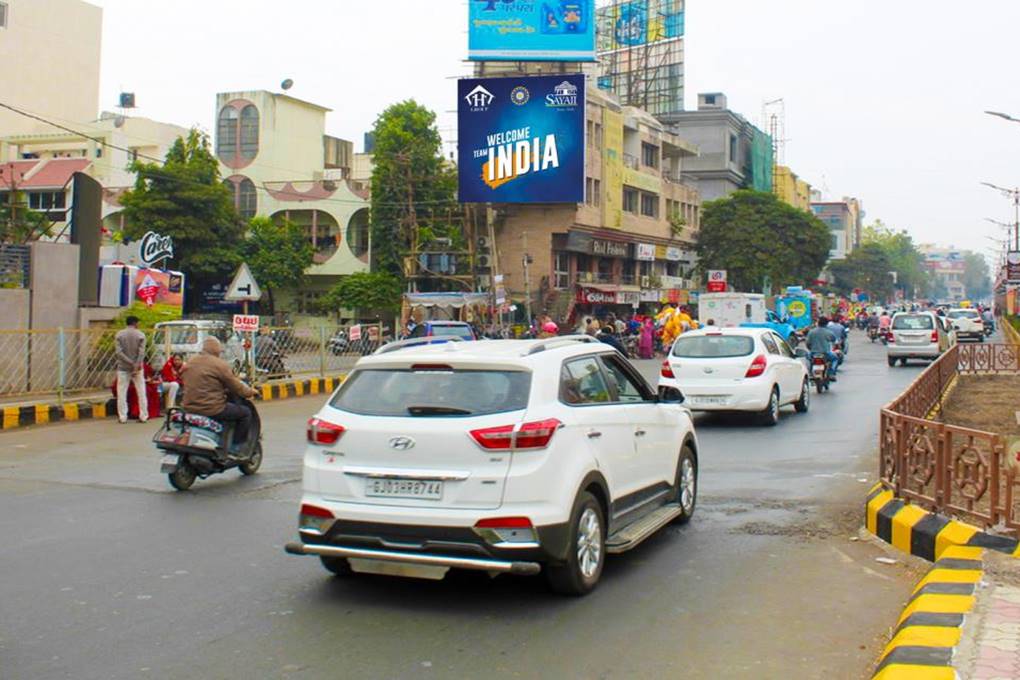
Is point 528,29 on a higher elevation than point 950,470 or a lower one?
higher

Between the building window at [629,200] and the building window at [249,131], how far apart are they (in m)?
21.7

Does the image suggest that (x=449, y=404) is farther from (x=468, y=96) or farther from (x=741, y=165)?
(x=741, y=165)

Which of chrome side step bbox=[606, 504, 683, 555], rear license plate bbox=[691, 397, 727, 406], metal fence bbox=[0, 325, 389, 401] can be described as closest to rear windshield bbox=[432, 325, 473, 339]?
metal fence bbox=[0, 325, 389, 401]

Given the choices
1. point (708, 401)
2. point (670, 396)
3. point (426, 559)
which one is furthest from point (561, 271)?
point (426, 559)

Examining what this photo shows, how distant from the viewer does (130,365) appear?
56.9 ft

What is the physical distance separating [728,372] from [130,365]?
976 cm

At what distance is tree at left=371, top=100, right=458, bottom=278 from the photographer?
49.4m

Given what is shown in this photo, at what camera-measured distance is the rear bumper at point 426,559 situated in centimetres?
599

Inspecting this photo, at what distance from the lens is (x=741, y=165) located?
8894 cm

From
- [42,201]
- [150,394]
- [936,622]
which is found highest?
[42,201]

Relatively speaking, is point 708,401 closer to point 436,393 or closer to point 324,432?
point 436,393

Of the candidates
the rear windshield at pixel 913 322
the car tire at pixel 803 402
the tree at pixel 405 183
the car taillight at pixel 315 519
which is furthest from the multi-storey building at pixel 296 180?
the car taillight at pixel 315 519

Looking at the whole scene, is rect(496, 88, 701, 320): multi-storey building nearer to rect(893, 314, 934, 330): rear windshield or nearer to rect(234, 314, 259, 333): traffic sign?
rect(893, 314, 934, 330): rear windshield

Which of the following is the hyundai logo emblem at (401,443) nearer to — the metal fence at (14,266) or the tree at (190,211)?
the metal fence at (14,266)
